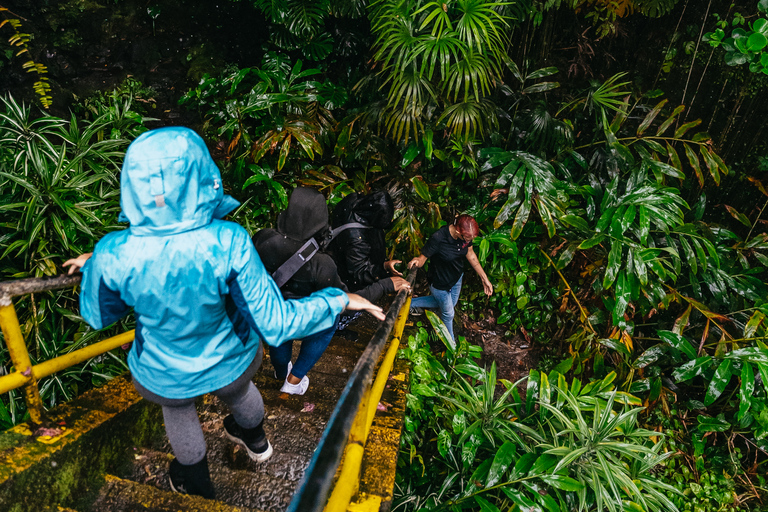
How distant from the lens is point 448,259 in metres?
3.38

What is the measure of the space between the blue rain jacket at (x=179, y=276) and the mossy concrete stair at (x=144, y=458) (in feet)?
1.98

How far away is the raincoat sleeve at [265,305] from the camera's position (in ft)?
3.57

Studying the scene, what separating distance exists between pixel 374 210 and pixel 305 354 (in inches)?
35.3

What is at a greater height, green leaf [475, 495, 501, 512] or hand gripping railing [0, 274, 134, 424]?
hand gripping railing [0, 274, 134, 424]

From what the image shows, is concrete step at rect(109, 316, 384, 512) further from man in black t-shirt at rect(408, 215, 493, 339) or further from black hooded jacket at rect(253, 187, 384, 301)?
man in black t-shirt at rect(408, 215, 493, 339)

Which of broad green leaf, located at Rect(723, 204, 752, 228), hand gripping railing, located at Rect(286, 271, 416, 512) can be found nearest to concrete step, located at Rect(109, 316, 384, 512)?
hand gripping railing, located at Rect(286, 271, 416, 512)

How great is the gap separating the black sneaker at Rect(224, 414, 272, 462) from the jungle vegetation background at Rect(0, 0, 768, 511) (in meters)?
1.19

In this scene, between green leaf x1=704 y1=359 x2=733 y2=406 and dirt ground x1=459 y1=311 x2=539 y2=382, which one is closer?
green leaf x1=704 y1=359 x2=733 y2=406

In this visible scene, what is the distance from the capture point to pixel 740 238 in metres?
Result: 3.98

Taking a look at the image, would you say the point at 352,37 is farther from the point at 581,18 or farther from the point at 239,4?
the point at 581,18

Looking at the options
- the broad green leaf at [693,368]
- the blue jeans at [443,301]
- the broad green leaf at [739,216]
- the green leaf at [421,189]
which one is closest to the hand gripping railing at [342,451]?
the blue jeans at [443,301]

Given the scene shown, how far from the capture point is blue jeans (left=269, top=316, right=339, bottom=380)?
196 centimetres

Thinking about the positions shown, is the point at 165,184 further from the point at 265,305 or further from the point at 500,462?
the point at 500,462

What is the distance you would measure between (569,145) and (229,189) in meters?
3.60
